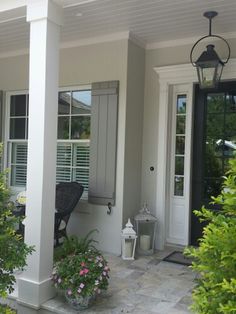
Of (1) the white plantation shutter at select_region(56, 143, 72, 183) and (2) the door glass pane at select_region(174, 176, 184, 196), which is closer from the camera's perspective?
(2) the door glass pane at select_region(174, 176, 184, 196)

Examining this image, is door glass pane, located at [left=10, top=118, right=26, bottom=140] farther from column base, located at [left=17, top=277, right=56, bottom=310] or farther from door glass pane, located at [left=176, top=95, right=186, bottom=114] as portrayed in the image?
column base, located at [left=17, top=277, right=56, bottom=310]

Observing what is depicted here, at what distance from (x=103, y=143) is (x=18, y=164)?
1728 millimetres

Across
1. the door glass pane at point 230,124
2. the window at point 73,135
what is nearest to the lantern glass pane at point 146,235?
the window at point 73,135

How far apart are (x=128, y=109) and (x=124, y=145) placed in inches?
16.9

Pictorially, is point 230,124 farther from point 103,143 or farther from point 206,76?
point 103,143

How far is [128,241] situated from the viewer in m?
4.11

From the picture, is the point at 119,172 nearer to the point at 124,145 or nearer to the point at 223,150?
the point at 124,145

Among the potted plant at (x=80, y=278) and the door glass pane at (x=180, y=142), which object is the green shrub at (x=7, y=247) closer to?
the potted plant at (x=80, y=278)

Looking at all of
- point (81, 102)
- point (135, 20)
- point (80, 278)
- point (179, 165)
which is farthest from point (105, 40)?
point (80, 278)

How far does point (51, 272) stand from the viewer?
3084mm

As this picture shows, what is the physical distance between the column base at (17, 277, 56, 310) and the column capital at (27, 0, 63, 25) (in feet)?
7.12

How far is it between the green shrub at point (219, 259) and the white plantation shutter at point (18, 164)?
407cm

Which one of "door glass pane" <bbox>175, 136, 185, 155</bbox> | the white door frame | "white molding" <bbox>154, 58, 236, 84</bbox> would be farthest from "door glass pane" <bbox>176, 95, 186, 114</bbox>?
"door glass pane" <bbox>175, 136, 185, 155</bbox>

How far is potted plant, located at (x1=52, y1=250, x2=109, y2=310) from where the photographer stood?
9.12ft
